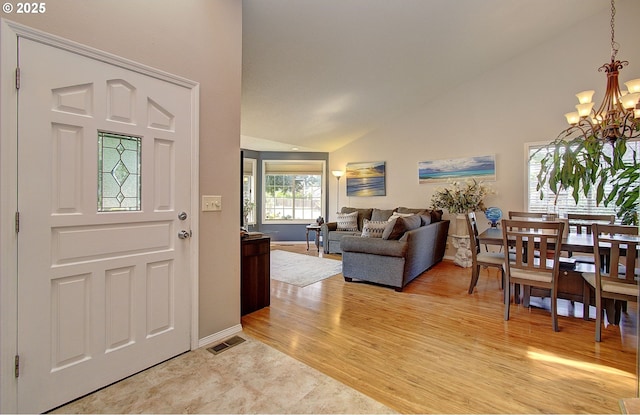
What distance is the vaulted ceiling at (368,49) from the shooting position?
317 centimetres

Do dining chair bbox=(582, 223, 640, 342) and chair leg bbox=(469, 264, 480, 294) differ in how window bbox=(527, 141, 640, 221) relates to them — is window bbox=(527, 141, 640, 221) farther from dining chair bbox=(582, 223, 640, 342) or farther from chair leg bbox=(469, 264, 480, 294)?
dining chair bbox=(582, 223, 640, 342)

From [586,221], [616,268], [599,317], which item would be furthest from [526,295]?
[586,221]

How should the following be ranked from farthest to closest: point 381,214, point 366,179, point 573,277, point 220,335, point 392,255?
1. point 366,179
2. point 381,214
3. point 392,255
4. point 573,277
5. point 220,335

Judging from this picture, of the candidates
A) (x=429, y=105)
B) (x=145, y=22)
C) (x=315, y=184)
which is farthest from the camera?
(x=315, y=184)

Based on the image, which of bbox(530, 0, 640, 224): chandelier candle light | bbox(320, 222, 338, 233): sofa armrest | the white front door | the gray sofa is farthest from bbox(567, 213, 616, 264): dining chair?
the white front door

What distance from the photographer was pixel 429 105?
5.72 m

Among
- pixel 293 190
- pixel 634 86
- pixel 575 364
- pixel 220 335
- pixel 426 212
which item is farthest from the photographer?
pixel 293 190

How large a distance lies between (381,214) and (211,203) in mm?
4448

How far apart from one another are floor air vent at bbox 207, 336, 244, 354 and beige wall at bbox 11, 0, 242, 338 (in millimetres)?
118

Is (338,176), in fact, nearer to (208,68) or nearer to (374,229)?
(374,229)

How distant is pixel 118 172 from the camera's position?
1.81 metres

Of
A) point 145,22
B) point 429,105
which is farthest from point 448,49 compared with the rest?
point 145,22

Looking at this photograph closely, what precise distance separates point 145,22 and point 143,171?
968 millimetres

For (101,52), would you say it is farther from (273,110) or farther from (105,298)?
(273,110)
